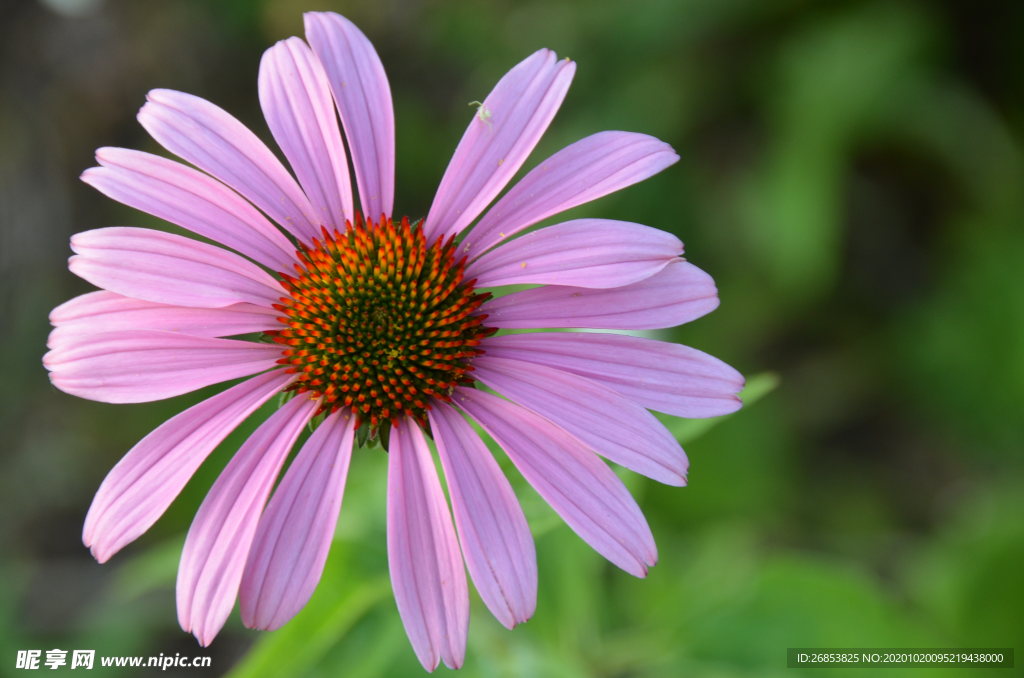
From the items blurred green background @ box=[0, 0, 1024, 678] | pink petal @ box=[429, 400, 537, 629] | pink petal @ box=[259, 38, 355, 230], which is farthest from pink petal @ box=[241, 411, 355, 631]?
blurred green background @ box=[0, 0, 1024, 678]

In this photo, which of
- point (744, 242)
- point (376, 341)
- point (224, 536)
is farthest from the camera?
point (744, 242)

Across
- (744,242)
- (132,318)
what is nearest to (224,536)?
(132,318)

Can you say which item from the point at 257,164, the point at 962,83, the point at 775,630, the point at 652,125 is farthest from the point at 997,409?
the point at 257,164

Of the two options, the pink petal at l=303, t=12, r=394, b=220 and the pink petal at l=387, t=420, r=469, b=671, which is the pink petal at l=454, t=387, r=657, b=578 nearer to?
the pink petal at l=387, t=420, r=469, b=671

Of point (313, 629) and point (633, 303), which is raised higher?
point (633, 303)

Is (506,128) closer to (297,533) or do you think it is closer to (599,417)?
(599,417)

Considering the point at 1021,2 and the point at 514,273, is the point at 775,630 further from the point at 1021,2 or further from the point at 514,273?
the point at 1021,2

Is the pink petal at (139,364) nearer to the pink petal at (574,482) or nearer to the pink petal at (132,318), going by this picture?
the pink petal at (132,318)
